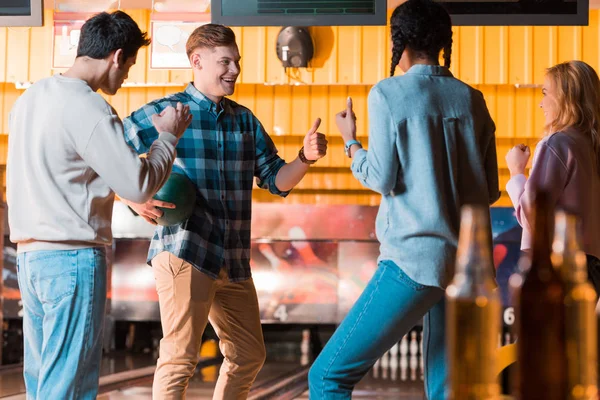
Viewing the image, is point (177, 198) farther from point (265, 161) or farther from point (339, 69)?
point (339, 69)

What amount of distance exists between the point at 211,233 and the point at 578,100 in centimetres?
135

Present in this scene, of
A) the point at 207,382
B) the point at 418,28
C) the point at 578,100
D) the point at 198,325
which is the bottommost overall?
the point at 207,382

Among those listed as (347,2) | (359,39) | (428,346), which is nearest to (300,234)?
(359,39)

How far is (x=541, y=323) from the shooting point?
0.88 m

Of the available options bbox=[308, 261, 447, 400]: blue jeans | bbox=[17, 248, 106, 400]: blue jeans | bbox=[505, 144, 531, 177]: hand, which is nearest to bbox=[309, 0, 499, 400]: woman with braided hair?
bbox=[308, 261, 447, 400]: blue jeans

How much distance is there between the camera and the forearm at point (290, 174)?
3182 millimetres

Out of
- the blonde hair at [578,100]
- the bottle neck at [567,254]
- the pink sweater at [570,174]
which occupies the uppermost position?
the blonde hair at [578,100]

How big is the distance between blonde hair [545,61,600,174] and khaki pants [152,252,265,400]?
1.29m

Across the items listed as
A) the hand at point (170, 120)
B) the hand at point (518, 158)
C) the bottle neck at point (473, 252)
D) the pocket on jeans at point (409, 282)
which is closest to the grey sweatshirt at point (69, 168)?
the hand at point (170, 120)

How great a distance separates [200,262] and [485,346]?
2.15 metres

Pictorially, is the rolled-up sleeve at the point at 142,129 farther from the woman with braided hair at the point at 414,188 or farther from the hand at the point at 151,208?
the woman with braided hair at the point at 414,188

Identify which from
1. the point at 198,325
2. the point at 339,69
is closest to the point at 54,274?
the point at 198,325

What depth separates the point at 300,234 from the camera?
27.6 feet

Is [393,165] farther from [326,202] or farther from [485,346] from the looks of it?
[326,202]
